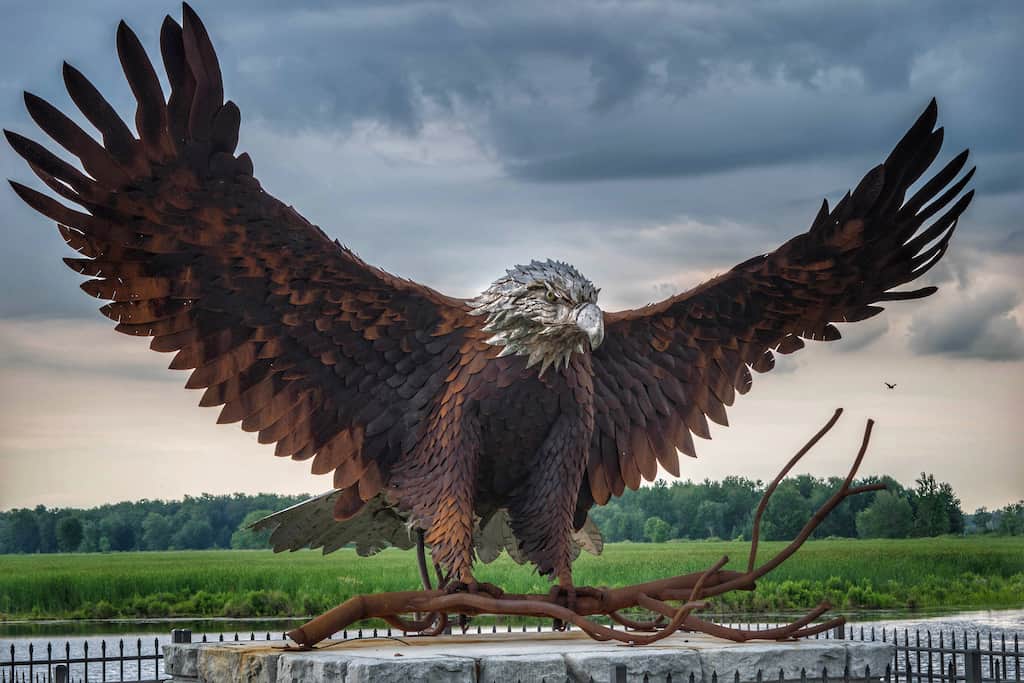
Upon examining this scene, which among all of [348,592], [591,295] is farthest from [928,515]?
[591,295]

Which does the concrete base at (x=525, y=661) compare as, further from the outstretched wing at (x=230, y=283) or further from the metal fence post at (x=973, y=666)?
the outstretched wing at (x=230, y=283)

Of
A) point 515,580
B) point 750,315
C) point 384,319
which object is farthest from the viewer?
point 515,580

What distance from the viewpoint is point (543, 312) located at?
6.21m

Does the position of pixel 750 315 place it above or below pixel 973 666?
above

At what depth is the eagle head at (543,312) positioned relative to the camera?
20.2 feet

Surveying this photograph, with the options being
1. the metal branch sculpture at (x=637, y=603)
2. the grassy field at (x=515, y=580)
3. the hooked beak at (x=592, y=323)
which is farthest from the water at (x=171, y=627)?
the hooked beak at (x=592, y=323)

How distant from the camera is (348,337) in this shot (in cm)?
661

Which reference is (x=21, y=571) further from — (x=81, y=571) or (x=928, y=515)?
(x=928, y=515)

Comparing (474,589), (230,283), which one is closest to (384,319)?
(230,283)

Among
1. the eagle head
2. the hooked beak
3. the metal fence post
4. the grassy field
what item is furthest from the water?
the hooked beak

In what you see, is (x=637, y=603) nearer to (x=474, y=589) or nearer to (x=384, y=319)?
(x=474, y=589)

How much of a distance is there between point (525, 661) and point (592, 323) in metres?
1.56

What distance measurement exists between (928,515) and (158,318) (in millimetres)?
20557

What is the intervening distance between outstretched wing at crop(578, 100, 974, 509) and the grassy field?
14.4m
